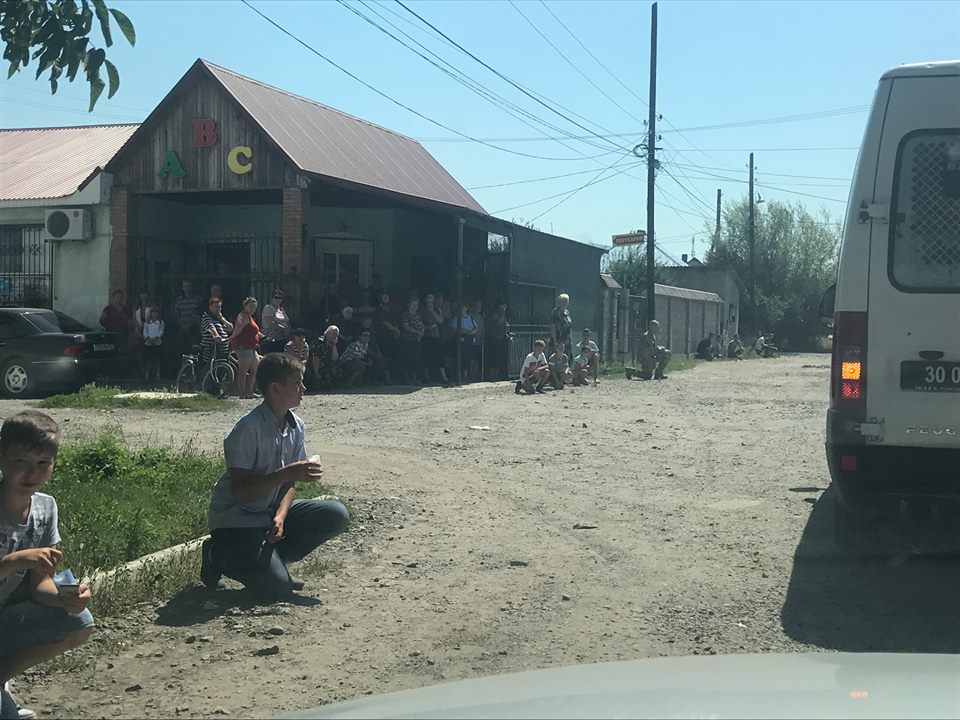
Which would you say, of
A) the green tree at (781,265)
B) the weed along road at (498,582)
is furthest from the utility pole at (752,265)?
the weed along road at (498,582)

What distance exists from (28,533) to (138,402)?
11.5 m

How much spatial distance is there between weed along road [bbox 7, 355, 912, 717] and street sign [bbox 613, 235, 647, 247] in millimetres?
21016

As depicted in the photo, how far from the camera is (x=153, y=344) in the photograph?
19.0m

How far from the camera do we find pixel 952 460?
18.0ft

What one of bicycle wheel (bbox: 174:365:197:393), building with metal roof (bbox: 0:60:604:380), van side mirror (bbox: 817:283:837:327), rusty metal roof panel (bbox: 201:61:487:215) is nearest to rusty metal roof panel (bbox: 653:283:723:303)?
building with metal roof (bbox: 0:60:604:380)

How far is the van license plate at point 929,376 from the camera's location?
549 cm

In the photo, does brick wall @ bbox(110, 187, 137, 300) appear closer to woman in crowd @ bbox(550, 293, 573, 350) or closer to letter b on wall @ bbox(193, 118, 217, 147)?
letter b on wall @ bbox(193, 118, 217, 147)

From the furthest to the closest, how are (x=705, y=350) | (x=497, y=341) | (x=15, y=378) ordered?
(x=705, y=350) < (x=497, y=341) < (x=15, y=378)

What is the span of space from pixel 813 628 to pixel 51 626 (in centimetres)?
345

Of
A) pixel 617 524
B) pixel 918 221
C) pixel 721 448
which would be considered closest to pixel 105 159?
pixel 721 448

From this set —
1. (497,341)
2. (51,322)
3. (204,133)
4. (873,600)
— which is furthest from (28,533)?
(497,341)

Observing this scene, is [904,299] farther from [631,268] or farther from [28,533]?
[631,268]

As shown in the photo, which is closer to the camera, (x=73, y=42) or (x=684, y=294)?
(x=73, y=42)

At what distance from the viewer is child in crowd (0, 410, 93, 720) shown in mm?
3746
